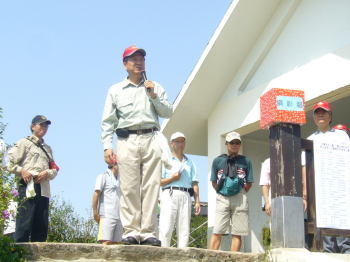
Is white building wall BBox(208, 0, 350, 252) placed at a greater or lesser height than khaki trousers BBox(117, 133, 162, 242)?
greater

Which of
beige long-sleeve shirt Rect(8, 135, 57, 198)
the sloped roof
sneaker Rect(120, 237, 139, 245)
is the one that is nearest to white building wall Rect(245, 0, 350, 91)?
the sloped roof

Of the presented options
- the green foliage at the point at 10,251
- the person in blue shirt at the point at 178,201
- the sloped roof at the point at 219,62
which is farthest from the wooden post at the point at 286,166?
the sloped roof at the point at 219,62

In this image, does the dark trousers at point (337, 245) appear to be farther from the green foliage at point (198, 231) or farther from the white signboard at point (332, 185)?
the green foliage at point (198, 231)

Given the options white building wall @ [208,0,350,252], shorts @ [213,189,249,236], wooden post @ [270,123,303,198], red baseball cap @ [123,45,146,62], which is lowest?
shorts @ [213,189,249,236]

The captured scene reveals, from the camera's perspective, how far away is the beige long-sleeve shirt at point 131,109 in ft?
14.7

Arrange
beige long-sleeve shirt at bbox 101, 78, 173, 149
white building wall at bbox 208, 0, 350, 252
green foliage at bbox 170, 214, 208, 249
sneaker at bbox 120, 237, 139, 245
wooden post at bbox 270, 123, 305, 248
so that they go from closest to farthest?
wooden post at bbox 270, 123, 305, 248 → sneaker at bbox 120, 237, 139, 245 → beige long-sleeve shirt at bbox 101, 78, 173, 149 → white building wall at bbox 208, 0, 350, 252 → green foliage at bbox 170, 214, 208, 249

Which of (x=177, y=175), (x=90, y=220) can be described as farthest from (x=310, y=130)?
(x=90, y=220)

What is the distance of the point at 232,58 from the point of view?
8.20 meters

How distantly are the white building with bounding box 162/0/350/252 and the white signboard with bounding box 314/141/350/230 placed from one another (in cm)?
240

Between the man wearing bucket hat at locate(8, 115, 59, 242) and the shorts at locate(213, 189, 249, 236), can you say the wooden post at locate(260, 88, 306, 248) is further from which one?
the man wearing bucket hat at locate(8, 115, 59, 242)

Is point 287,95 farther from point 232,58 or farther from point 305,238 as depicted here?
point 232,58

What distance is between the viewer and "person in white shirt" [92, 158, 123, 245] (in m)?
6.30

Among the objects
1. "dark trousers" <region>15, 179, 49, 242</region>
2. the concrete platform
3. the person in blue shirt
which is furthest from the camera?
the person in blue shirt

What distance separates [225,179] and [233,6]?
3.25 meters
